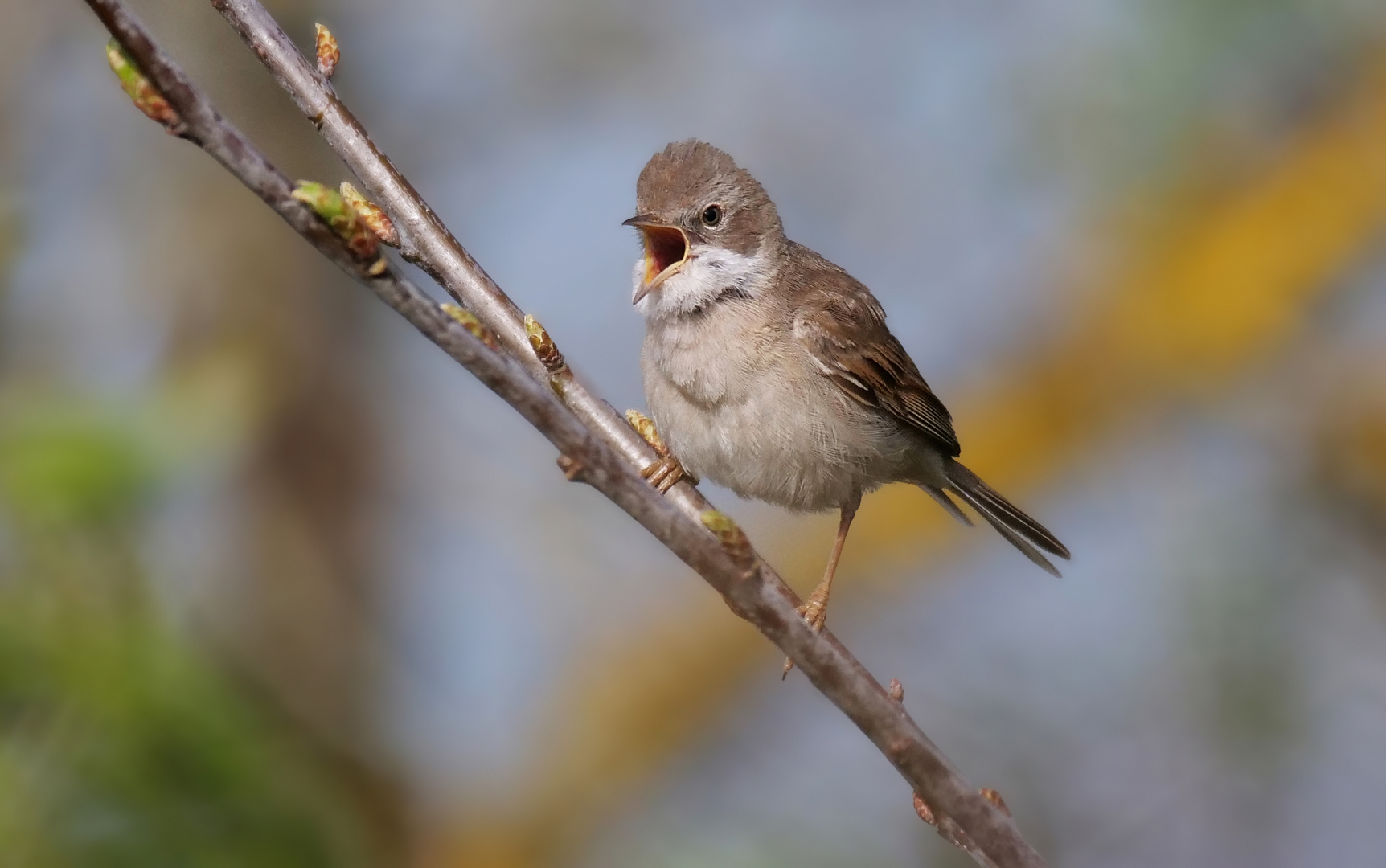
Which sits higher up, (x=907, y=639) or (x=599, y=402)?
(x=907, y=639)

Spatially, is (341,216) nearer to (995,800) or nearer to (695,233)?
(995,800)

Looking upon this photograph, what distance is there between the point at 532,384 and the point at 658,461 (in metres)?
1.74

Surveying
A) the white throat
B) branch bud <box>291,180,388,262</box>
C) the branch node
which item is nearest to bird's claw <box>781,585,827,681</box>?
the white throat

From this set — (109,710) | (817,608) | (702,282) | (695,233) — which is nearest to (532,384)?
(109,710)

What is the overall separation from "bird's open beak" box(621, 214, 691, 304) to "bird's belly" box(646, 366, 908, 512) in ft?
1.26

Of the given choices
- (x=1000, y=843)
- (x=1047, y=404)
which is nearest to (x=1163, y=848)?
(x=1047, y=404)

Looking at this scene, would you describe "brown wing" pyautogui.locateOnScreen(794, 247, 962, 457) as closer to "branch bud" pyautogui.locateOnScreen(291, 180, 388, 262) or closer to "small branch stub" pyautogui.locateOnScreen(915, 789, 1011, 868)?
"small branch stub" pyautogui.locateOnScreen(915, 789, 1011, 868)

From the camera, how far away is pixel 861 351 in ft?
15.5

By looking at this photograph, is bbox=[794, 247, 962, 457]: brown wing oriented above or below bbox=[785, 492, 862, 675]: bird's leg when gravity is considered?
above

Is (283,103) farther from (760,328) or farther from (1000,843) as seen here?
(1000,843)

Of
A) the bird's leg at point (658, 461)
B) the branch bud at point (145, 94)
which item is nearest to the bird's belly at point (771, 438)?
the bird's leg at point (658, 461)

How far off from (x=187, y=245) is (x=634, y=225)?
557cm

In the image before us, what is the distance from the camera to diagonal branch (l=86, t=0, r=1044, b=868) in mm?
2102

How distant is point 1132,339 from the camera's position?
8781 millimetres
